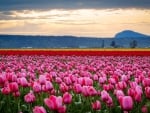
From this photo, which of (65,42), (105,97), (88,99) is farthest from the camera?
(65,42)

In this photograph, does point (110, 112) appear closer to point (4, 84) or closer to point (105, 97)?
point (105, 97)

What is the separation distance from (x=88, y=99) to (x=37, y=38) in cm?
16642

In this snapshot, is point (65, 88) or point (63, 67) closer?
point (65, 88)

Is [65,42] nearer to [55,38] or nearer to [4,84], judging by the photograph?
[55,38]

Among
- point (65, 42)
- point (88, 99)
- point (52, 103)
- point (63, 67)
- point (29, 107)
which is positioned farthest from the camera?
point (65, 42)

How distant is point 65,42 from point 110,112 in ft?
540

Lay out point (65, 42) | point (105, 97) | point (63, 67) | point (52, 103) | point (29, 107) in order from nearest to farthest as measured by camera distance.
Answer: point (52, 103), point (105, 97), point (29, 107), point (63, 67), point (65, 42)

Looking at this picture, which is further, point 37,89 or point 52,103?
point 37,89

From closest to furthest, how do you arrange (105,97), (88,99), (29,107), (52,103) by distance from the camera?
1. (52,103)
2. (105,97)
3. (29,107)
4. (88,99)

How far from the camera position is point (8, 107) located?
614 cm

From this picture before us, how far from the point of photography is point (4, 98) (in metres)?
6.57

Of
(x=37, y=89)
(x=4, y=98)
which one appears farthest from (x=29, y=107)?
(x=4, y=98)

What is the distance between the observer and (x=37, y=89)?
244 inches

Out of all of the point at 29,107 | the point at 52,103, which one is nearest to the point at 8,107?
the point at 29,107
